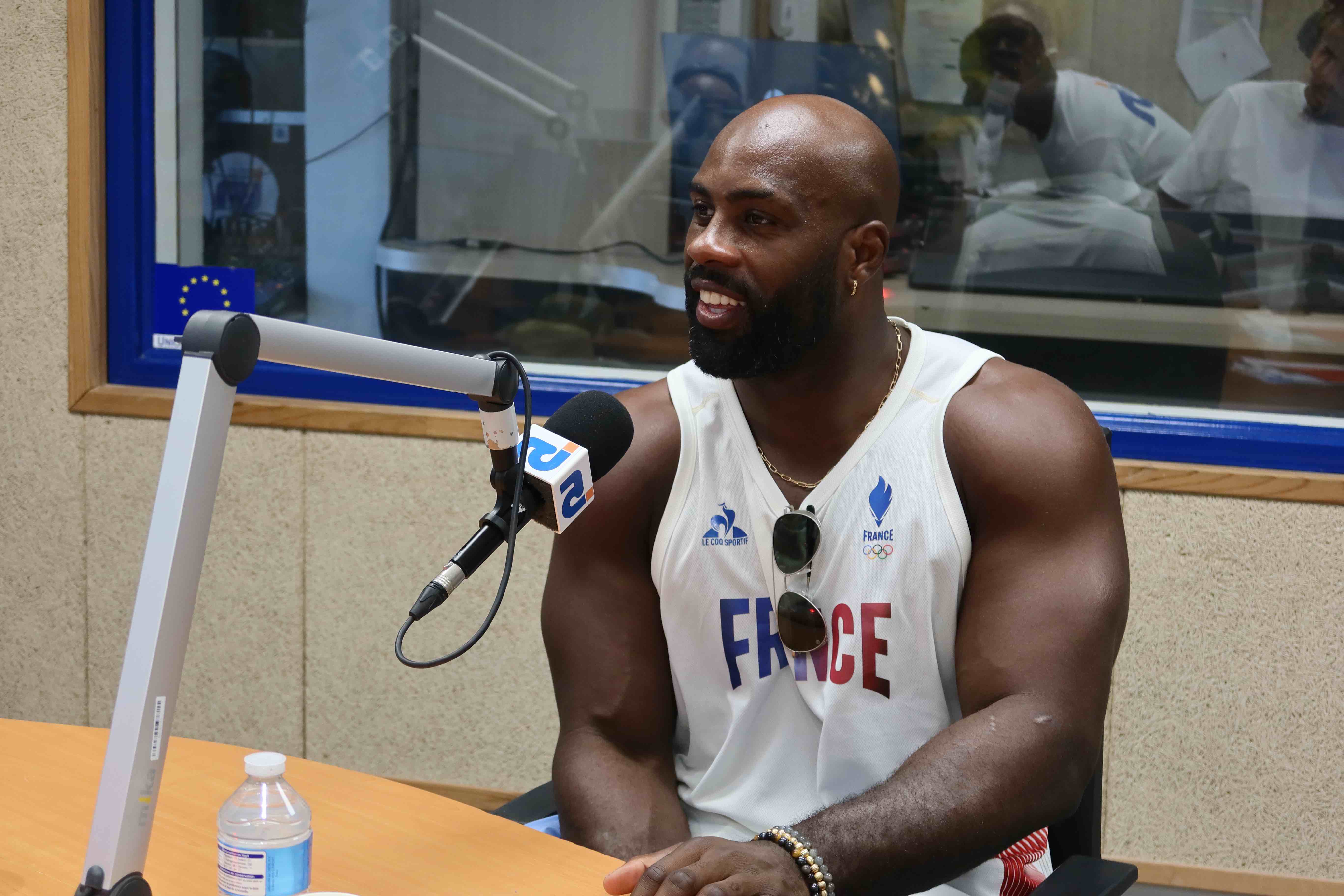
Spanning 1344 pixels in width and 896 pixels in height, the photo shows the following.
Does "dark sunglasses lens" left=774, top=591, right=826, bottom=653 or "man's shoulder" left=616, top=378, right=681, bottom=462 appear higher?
"man's shoulder" left=616, top=378, right=681, bottom=462

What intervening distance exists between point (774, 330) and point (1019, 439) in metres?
0.35

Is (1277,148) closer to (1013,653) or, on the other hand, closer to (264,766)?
(1013,653)

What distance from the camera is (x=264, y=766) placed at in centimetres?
107

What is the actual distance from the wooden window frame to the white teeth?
118cm

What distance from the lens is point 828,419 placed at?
67.7 inches

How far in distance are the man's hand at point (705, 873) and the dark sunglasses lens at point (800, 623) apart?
420mm

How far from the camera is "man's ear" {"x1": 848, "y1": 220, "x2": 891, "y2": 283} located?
1.69 m

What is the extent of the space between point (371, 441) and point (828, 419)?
4.75 feet

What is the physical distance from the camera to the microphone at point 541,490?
961 millimetres

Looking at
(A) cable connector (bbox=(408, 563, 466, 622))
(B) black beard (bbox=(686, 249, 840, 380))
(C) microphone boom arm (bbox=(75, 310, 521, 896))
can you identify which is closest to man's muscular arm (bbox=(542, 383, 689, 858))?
(B) black beard (bbox=(686, 249, 840, 380))

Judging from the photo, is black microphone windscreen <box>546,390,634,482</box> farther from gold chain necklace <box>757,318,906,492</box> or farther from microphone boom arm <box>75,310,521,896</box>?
gold chain necklace <box>757,318,906,492</box>

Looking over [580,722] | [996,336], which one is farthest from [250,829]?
[996,336]

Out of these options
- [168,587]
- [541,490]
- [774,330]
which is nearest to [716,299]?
[774,330]

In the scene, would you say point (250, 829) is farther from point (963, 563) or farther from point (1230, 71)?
point (1230, 71)
